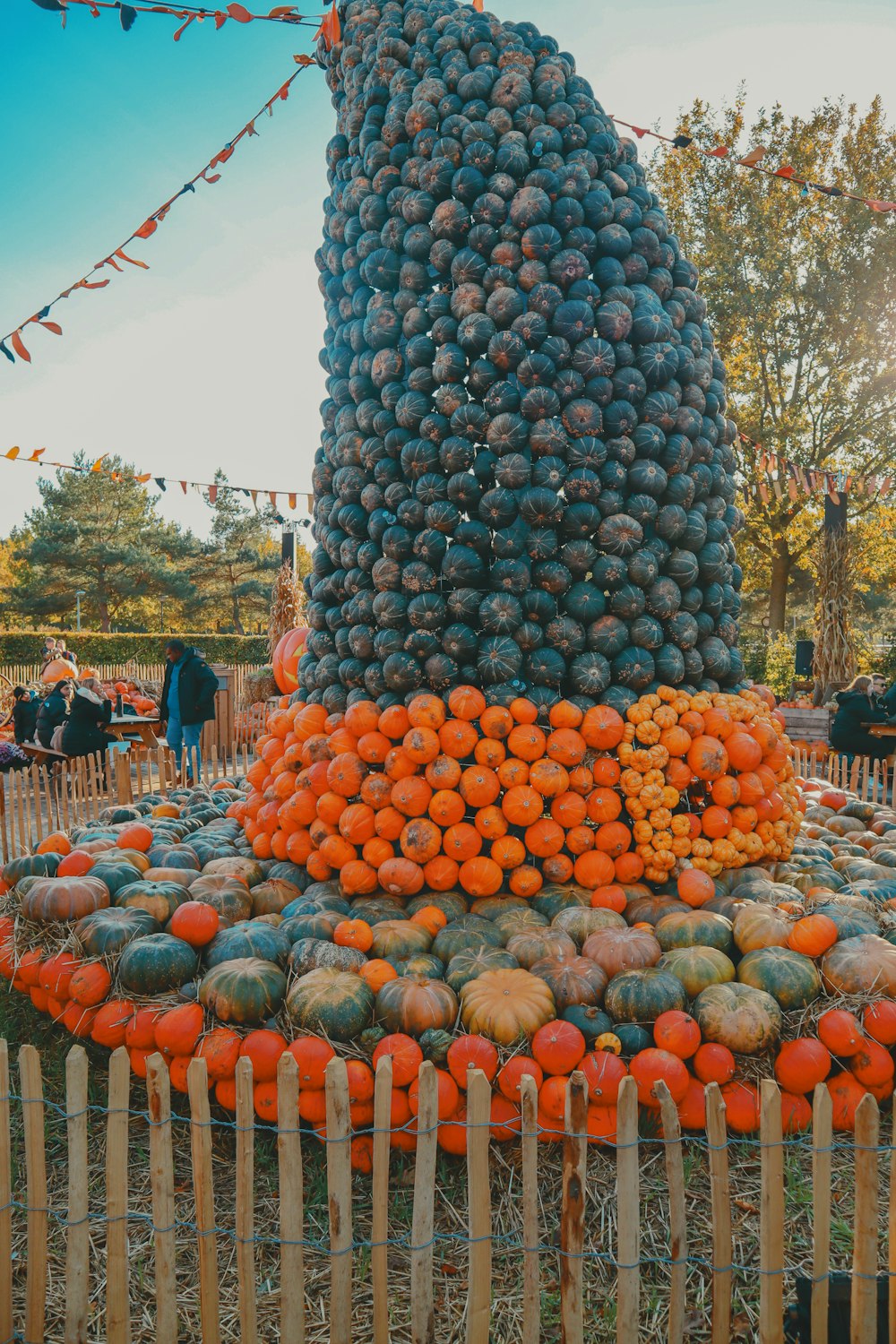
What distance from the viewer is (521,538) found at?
3676 mm

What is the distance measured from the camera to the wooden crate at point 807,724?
436 inches

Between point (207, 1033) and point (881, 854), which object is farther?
point (881, 854)

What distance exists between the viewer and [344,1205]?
1.92 m

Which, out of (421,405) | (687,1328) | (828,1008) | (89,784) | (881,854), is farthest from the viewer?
(89,784)

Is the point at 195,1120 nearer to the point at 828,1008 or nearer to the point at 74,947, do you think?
the point at 74,947

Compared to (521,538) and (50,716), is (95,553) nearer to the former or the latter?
(50,716)

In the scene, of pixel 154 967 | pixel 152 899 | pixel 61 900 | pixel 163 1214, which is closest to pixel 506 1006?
pixel 163 1214

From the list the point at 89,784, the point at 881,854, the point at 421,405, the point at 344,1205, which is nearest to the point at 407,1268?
the point at 344,1205

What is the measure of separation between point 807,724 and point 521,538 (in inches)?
349

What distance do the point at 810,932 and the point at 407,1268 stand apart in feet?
5.77

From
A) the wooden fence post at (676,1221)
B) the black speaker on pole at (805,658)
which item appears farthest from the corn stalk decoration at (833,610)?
the wooden fence post at (676,1221)

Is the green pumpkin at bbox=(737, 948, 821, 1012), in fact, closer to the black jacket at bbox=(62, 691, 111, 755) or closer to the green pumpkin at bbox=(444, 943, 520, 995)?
the green pumpkin at bbox=(444, 943, 520, 995)

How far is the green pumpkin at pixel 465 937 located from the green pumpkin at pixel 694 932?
630 millimetres

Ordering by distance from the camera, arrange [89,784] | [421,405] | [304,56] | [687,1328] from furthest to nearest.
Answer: [89,784] < [304,56] < [421,405] < [687,1328]
